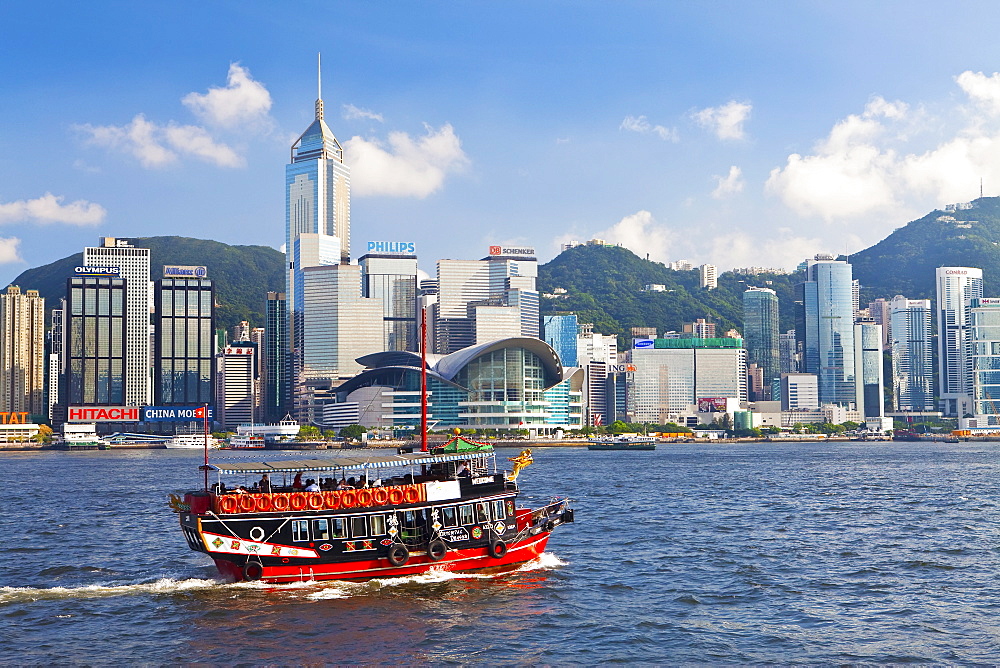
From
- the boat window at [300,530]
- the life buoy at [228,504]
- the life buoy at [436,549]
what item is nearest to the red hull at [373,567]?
the life buoy at [436,549]

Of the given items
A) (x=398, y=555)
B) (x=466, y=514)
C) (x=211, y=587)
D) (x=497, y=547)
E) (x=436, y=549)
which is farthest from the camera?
(x=497, y=547)

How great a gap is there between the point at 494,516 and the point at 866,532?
2129 cm

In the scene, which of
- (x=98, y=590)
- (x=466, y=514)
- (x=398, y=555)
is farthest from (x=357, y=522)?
(x=98, y=590)

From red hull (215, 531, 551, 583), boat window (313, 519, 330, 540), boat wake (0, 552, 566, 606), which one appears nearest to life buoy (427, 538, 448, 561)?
red hull (215, 531, 551, 583)

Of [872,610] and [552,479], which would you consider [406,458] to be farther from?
[552,479]

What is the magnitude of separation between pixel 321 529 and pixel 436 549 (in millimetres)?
4028

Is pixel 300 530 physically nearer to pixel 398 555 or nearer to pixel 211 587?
pixel 398 555

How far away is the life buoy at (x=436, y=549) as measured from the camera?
118ft

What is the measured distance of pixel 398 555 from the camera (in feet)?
116

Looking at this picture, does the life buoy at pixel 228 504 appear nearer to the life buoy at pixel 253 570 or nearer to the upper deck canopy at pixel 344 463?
the upper deck canopy at pixel 344 463

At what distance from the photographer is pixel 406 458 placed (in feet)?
121

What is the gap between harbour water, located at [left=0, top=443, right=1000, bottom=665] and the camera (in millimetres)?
28016

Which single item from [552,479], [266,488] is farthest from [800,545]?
[552,479]

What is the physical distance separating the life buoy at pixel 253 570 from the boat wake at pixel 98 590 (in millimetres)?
1718
